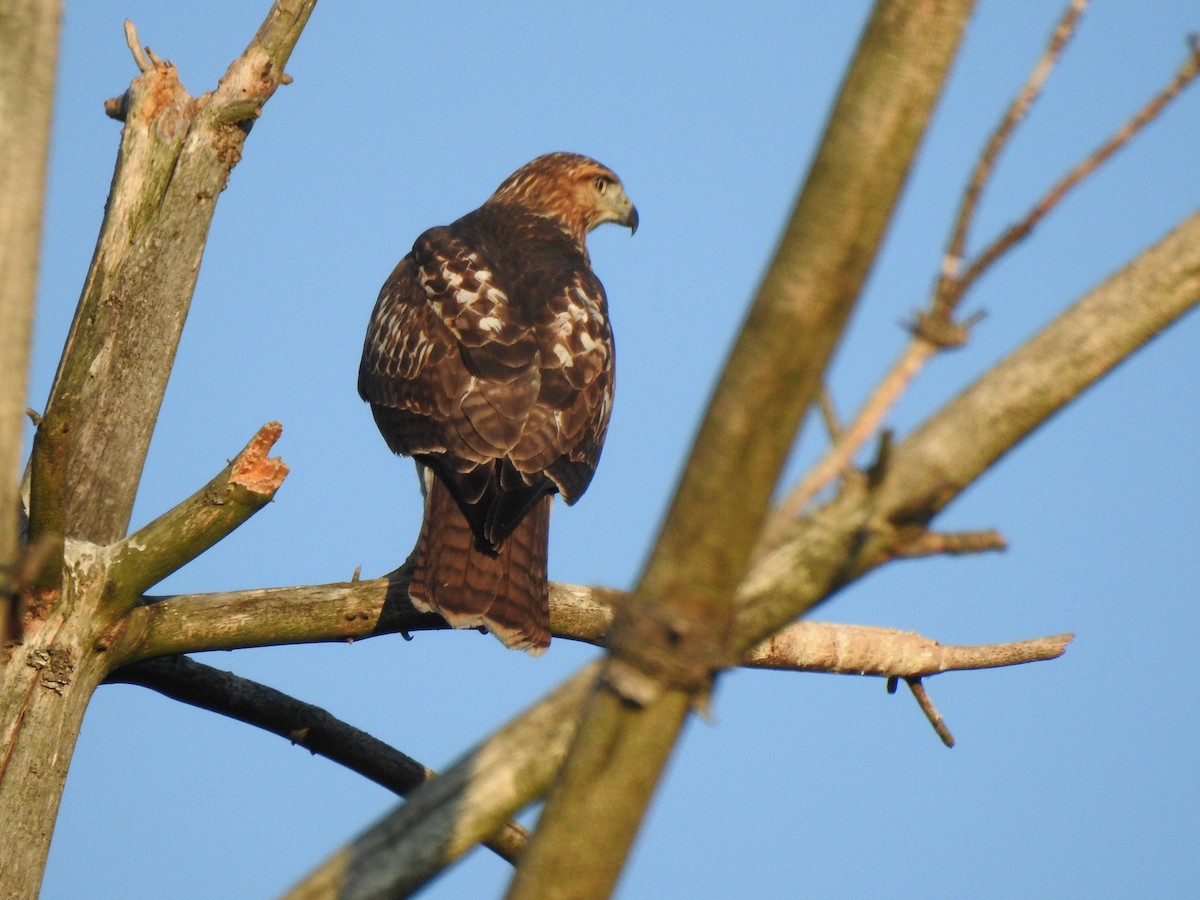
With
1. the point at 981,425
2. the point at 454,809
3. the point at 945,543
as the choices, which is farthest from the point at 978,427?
the point at 454,809

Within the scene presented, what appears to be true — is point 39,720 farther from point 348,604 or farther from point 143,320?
point 143,320

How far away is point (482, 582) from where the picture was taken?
5.62 m

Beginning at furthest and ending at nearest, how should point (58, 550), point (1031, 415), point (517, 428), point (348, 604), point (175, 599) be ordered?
point (517, 428) < point (348, 604) < point (175, 599) < point (58, 550) < point (1031, 415)

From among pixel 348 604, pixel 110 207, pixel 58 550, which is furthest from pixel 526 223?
pixel 58 550

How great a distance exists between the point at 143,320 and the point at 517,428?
1.55 metres

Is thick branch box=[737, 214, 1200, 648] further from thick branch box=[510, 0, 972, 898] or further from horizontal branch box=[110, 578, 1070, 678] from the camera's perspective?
horizontal branch box=[110, 578, 1070, 678]

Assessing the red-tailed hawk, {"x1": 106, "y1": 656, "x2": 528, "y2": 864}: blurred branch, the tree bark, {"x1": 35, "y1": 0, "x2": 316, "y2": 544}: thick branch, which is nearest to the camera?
the tree bark

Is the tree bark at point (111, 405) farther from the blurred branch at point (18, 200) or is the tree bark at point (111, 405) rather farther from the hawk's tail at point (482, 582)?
the blurred branch at point (18, 200)

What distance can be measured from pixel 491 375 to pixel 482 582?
3.28 feet

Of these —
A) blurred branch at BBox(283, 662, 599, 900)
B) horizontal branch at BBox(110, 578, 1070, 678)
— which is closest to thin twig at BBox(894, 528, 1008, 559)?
blurred branch at BBox(283, 662, 599, 900)

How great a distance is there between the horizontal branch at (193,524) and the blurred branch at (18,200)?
2421mm

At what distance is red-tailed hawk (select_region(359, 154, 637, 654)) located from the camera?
5.62 m

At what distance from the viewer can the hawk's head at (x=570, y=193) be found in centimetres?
884

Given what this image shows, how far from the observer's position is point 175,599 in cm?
458
